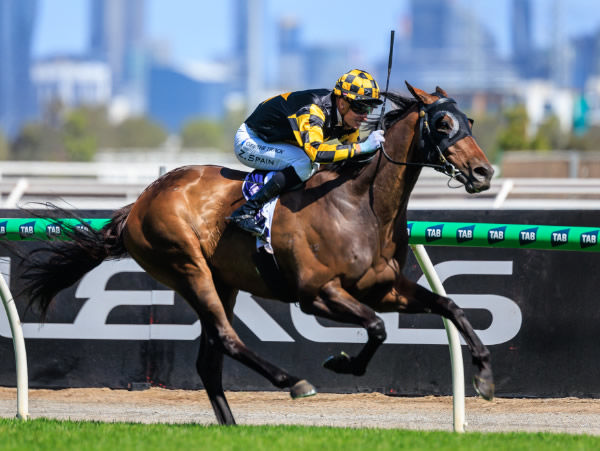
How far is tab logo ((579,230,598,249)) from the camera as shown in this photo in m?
6.06

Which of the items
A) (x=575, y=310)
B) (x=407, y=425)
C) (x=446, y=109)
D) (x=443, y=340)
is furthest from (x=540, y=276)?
(x=446, y=109)

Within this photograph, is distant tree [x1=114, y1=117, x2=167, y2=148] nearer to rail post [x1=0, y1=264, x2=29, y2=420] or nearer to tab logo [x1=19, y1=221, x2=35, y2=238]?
tab logo [x1=19, y1=221, x2=35, y2=238]

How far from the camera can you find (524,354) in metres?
7.54

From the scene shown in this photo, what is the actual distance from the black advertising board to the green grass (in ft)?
5.99

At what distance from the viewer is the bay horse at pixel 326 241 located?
570cm

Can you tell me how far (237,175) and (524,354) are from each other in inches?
103

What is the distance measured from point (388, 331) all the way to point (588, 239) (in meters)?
2.10

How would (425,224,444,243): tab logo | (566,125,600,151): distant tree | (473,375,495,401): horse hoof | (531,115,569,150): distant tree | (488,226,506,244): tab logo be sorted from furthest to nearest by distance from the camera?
(531,115,569,150): distant tree → (566,125,600,151): distant tree → (425,224,444,243): tab logo → (488,226,506,244): tab logo → (473,375,495,401): horse hoof

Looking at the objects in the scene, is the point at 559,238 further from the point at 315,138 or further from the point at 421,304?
the point at 315,138

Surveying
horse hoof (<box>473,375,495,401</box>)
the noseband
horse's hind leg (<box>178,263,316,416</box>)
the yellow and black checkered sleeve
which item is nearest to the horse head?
the noseband

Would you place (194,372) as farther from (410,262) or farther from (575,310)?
(575,310)

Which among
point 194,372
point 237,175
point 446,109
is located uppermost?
point 446,109

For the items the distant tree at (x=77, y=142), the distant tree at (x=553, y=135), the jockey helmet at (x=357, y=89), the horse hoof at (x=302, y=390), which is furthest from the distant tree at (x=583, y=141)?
the horse hoof at (x=302, y=390)

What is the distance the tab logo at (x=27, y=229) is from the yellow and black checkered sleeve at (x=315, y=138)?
209 centimetres
